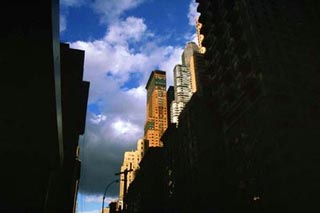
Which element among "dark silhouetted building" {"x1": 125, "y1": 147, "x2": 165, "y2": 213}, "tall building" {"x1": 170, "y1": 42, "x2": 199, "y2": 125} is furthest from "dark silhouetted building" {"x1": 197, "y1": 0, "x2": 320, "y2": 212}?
"tall building" {"x1": 170, "y1": 42, "x2": 199, "y2": 125}

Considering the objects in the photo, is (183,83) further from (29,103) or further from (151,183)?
(29,103)

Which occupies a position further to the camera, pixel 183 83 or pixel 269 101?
pixel 183 83

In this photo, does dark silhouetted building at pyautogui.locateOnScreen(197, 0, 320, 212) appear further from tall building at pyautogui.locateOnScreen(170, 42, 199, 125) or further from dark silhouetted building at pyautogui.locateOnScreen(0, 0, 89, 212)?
tall building at pyautogui.locateOnScreen(170, 42, 199, 125)

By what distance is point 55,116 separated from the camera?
4414mm

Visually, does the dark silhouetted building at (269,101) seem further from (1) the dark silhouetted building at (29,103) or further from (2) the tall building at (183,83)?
(2) the tall building at (183,83)

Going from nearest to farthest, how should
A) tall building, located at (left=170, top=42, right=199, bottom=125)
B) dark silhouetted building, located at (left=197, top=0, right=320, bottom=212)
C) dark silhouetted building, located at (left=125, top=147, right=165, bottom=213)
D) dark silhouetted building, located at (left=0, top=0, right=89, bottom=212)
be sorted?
dark silhouetted building, located at (left=0, top=0, right=89, bottom=212)
dark silhouetted building, located at (left=197, top=0, right=320, bottom=212)
dark silhouetted building, located at (left=125, top=147, right=165, bottom=213)
tall building, located at (left=170, top=42, right=199, bottom=125)

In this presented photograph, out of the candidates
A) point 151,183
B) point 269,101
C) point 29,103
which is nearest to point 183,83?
point 151,183

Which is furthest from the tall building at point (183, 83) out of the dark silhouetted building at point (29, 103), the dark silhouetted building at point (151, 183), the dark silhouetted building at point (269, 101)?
the dark silhouetted building at point (29, 103)

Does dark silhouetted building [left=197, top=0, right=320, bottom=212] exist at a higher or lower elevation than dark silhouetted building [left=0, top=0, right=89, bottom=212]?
higher

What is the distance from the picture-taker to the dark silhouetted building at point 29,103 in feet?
9.48

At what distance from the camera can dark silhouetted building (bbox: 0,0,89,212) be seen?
9.48 feet

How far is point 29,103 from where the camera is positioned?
164 inches

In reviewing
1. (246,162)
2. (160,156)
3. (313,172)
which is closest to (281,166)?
(313,172)

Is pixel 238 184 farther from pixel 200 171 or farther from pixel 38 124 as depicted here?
pixel 38 124
